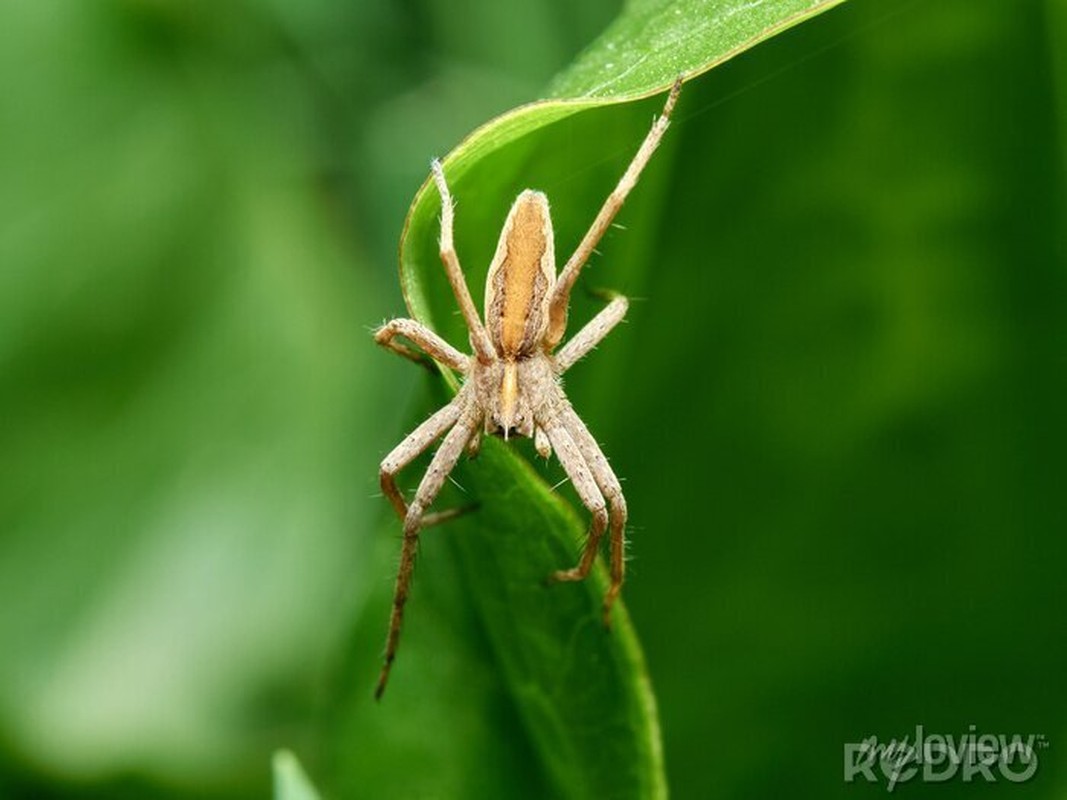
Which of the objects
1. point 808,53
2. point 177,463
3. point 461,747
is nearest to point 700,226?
point 808,53

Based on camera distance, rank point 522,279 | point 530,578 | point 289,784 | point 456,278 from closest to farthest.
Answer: point 289,784 → point 530,578 → point 456,278 → point 522,279

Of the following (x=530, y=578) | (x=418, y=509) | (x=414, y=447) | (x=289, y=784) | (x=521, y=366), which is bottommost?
(x=289, y=784)

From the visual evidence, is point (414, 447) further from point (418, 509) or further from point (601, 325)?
point (601, 325)

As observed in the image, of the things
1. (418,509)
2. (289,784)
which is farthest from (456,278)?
(289,784)

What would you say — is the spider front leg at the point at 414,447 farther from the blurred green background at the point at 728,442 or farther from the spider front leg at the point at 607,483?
the spider front leg at the point at 607,483

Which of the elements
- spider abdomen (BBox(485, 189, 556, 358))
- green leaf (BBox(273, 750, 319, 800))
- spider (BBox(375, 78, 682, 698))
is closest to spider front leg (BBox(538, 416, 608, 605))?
spider (BBox(375, 78, 682, 698))

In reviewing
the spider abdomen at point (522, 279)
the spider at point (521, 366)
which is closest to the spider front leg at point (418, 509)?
the spider at point (521, 366)
